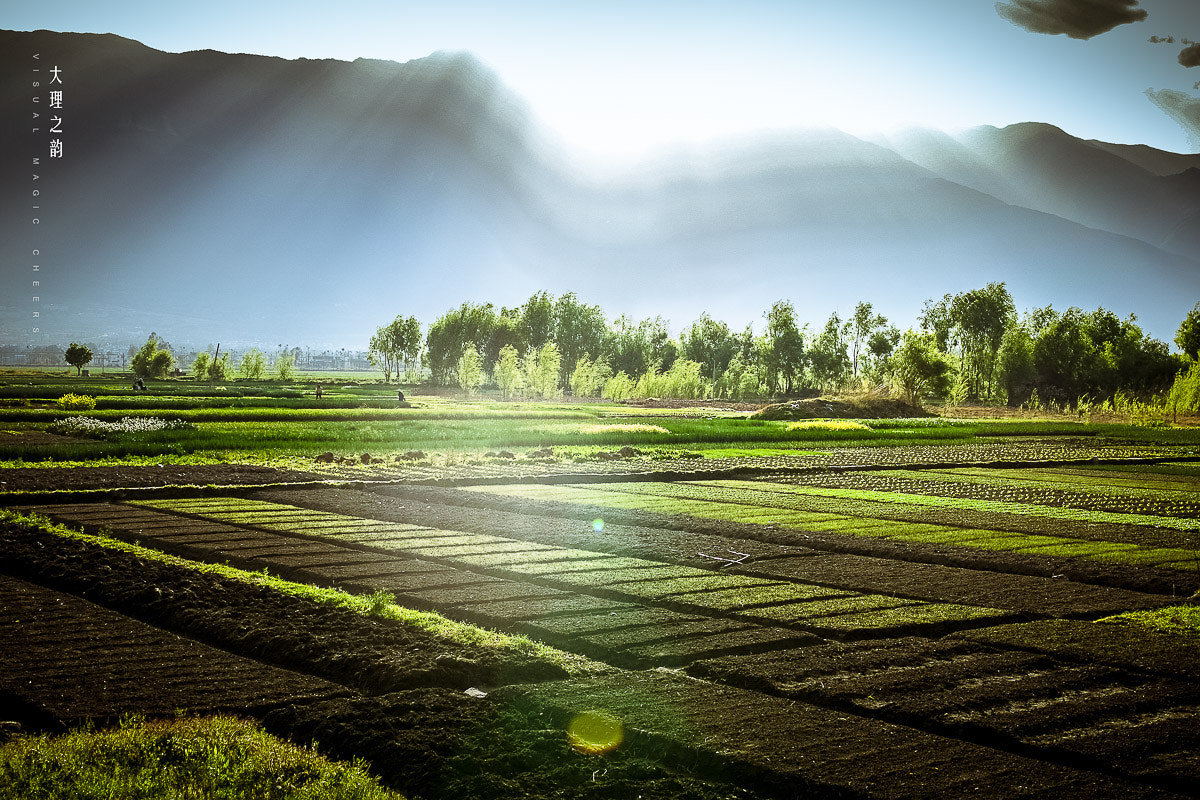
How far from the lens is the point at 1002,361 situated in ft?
274

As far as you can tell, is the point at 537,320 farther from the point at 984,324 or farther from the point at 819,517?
the point at 819,517

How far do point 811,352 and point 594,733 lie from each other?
3849 inches

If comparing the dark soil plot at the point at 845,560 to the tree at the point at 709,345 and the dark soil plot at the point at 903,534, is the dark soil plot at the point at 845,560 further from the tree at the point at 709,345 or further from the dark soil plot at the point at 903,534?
the tree at the point at 709,345

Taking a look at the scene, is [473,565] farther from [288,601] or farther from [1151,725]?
[1151,725]

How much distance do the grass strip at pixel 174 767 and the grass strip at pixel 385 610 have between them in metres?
2.23

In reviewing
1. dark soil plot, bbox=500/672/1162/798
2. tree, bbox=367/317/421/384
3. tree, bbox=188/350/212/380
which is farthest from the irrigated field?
tree, bbox=367/317/421/384

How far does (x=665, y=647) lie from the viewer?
7508mm

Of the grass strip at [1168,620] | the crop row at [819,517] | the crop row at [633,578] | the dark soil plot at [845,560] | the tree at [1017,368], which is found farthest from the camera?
the tree at [1017,368]

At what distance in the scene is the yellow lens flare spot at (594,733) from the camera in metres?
5.51

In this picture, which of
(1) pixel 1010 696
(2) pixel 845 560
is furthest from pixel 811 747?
(2) pixel 845 560

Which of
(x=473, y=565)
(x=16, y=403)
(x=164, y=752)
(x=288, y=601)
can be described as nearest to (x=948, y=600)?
(x=473, y=565)

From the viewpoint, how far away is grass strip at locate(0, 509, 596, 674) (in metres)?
7.46

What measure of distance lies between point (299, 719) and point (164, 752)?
0.82 meters

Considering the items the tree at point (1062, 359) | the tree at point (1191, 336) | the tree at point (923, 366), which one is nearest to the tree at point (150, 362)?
the tree at point (923, 366)
